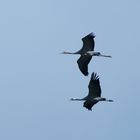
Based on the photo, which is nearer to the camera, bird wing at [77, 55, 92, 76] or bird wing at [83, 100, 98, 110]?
bird wing at [83, 100, 98, 110]

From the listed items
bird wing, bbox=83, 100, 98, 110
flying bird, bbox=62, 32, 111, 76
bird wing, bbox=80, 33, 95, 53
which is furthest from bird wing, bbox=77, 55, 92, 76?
bird wing, bbox=83, 100, 98, 110

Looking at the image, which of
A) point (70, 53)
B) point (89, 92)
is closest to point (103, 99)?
point (89, 92)

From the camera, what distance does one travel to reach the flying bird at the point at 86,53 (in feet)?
209

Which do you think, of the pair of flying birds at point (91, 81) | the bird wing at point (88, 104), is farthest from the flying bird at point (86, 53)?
the bird wing at point (88, 104)

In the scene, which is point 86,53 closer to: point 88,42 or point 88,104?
point 88,42

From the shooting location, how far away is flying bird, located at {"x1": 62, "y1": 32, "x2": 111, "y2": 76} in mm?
63625

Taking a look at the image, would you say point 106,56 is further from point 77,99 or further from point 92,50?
point 77,99

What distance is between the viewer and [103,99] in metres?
62.8

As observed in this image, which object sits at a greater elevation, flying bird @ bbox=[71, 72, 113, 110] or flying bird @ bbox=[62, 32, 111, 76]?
flying bird @ bbox=[62, 32, 111, 76]

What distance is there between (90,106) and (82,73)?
7.68ft

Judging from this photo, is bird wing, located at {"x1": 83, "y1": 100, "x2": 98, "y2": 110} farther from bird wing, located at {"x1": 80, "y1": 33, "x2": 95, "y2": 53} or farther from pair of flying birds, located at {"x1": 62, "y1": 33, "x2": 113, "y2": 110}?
bird wing, located at {"x1": 80, "y1": 33, "x2": 95, "y2": 53}

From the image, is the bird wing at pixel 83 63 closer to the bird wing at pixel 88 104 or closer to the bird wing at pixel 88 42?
the bird wing at pixel 88 42

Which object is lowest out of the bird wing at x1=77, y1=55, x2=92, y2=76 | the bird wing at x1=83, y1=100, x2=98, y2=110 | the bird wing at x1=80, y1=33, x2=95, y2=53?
the bird wing at x1=83, y1=100, x2=98, y2=110

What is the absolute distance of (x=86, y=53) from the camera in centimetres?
6438
